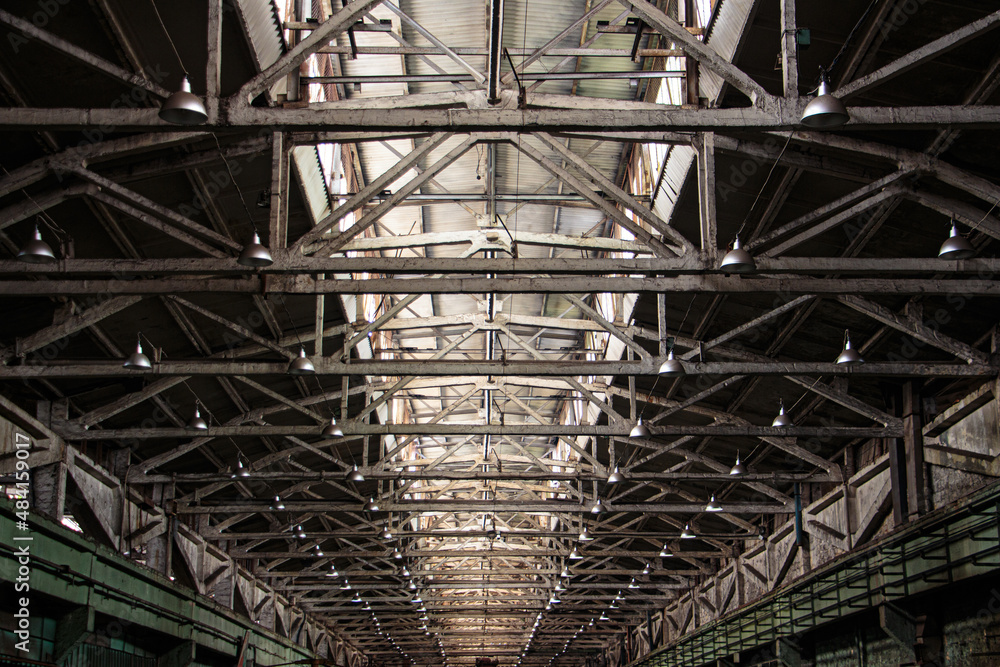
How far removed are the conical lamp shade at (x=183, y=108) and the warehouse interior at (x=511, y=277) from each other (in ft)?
0.11


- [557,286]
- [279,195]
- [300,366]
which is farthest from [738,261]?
[300,366]

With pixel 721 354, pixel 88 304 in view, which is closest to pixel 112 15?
pixel 88 304

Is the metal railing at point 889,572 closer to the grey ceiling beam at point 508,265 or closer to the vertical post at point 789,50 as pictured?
the grey ceiling beam at point 508,265

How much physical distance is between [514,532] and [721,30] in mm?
22139

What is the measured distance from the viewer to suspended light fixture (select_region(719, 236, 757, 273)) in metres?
13.0

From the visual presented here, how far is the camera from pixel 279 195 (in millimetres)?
13578

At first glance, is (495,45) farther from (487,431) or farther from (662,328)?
(487,431)

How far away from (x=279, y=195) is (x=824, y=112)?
721cm

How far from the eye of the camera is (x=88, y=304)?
18.2 metres

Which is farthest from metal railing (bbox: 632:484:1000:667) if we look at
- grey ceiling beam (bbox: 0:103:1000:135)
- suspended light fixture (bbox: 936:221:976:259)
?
grey ceiling beam (bbox: 0:103:1000:135)

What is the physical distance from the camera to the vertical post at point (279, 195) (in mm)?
13438

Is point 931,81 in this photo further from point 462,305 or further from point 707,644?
point 707,644

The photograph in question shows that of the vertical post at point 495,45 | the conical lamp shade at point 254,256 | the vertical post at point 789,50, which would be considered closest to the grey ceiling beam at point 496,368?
the conical lamp shade at point 254,256

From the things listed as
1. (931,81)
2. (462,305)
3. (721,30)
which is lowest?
(931,81)
